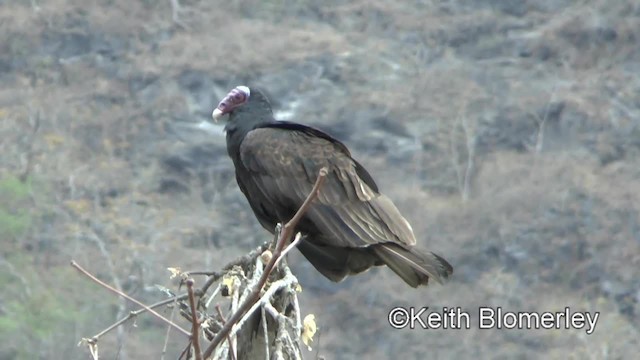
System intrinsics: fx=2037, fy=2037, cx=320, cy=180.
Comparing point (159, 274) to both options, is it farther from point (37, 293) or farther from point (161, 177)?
point (161, 177)

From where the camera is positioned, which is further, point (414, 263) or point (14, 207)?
point (14, 207)

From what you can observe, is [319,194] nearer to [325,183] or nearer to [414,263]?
[325,183]

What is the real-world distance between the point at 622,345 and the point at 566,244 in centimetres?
507

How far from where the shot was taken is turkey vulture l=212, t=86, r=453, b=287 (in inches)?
269

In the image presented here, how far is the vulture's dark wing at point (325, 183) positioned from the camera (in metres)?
6.89

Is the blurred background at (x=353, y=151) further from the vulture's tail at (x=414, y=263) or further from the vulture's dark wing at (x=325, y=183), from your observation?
the vulture's tail at (x=414, y=263)

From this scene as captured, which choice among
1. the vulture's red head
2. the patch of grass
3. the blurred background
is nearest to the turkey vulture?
the vulture's red head

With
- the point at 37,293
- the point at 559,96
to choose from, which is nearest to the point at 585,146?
the point at 559,96

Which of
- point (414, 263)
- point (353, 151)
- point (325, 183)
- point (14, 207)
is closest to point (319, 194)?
point (325, 183)

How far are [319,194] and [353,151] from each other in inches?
1004

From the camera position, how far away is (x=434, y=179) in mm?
33844

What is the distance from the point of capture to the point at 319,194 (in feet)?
22.8

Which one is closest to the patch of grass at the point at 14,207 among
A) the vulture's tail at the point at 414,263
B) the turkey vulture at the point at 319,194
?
the turkey vulture at the point at 319,194

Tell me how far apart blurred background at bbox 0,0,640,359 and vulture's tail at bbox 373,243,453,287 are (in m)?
14.6
